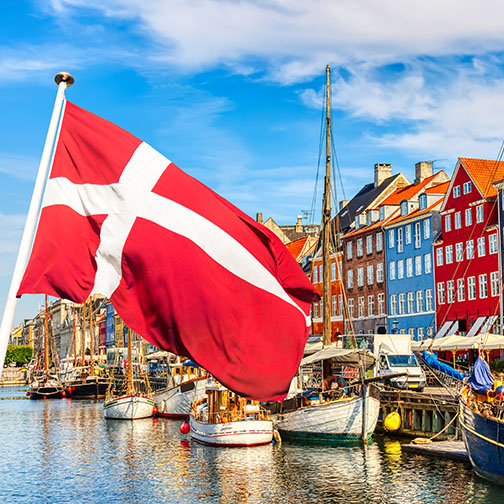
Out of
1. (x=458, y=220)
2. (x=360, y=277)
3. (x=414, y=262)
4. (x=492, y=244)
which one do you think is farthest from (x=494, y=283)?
(x=360, y=277)

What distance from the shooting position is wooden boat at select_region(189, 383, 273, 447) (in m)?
44.0

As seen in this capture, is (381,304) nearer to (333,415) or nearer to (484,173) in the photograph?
(484,173)

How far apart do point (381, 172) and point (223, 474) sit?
76.8 meters

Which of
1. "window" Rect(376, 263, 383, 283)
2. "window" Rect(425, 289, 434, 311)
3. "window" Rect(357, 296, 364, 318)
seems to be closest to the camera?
"window" Rect(425, 289, 434, 311)

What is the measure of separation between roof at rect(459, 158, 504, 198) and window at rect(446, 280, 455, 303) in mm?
9932

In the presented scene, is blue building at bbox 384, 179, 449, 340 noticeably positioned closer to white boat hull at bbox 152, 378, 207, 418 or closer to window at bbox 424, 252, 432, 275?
window at bbox 424, 252, 432, 275

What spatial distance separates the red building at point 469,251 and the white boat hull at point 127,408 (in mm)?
26514

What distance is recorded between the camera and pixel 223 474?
3556 cm

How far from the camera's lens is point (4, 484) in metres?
35.7

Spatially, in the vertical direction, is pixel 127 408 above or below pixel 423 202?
below

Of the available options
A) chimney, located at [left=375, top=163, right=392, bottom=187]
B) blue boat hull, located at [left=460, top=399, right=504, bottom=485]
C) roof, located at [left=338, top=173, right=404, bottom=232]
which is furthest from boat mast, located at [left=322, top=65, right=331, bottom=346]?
chimney, located at [left=375, top=163, right=392, bottom=187]

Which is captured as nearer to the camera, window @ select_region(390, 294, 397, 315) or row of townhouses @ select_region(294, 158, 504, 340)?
row of townhouses @ select_region(294, 158, 504, 340)

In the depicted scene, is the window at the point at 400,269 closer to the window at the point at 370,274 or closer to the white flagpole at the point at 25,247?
the window at the point at 370,274

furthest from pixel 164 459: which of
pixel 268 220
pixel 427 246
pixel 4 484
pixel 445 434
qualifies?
pixel 268 220
